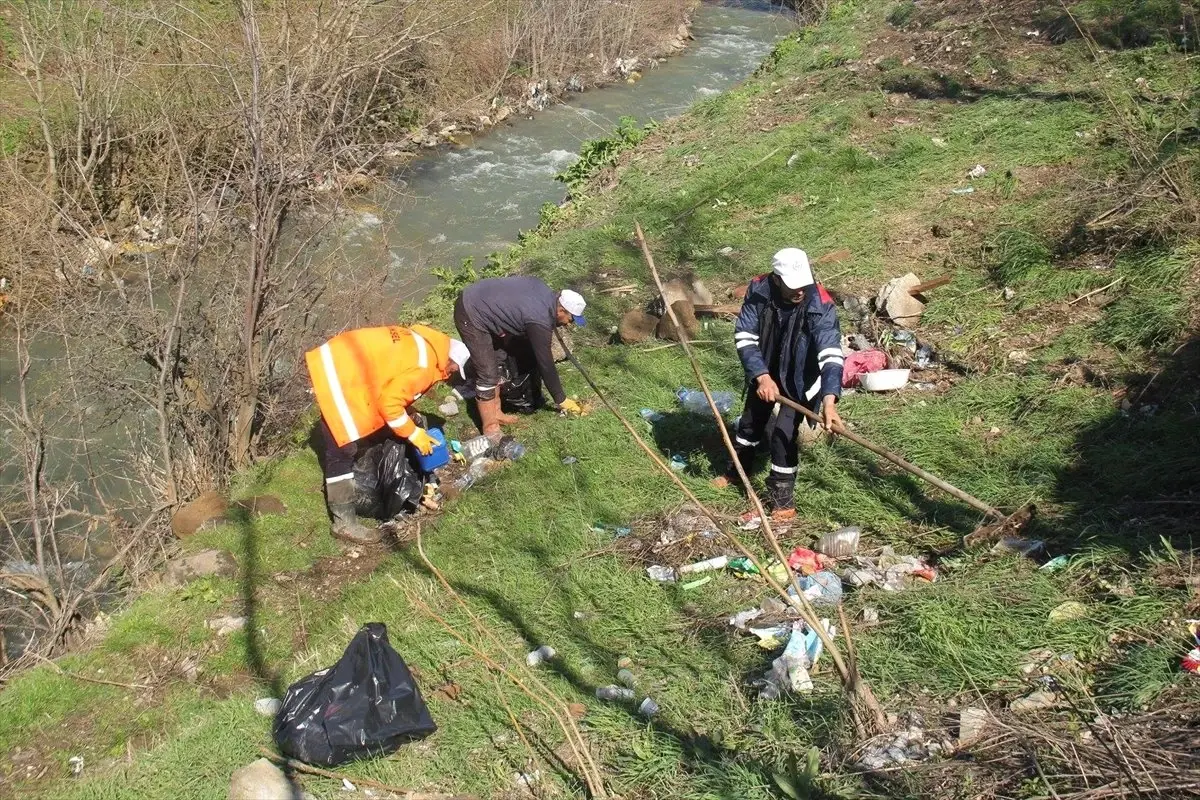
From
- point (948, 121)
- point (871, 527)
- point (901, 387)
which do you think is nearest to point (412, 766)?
point (871, 527)

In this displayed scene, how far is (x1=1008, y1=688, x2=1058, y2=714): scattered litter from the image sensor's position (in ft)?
10.7

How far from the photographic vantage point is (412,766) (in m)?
3.71

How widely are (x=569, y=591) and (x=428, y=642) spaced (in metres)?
0.76

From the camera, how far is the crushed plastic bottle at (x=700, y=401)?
6254 millimetres

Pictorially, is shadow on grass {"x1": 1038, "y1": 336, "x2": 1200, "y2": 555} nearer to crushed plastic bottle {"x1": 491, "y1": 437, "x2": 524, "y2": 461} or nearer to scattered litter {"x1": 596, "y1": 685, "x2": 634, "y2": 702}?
scattered litter {"x1": 596, "y1": 685, "x2": 634, "y2": 702}

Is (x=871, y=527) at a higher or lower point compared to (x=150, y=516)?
higher

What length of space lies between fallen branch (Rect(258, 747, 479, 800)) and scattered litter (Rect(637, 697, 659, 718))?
75cm

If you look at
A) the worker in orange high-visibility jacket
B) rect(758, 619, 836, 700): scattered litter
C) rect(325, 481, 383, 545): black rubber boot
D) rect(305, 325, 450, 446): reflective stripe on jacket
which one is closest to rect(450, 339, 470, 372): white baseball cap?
the worker in orange high-visibility jacket

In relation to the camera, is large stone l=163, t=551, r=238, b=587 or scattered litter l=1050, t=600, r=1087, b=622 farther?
large stone l=163, t=551, r=238, b=587

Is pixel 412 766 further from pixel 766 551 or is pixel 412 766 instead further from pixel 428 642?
pixel 766 551

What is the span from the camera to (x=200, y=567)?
17.8ft

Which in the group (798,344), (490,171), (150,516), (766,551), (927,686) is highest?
(798,344)

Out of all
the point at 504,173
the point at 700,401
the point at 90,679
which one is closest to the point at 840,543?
the point at 700,401

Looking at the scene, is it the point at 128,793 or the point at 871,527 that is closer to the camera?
the point at 128,793
